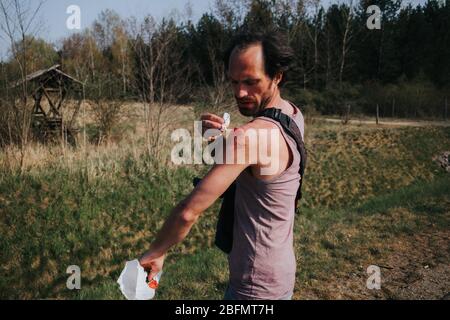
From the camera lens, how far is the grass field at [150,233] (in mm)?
5078

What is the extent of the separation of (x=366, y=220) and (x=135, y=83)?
A: 785 cm

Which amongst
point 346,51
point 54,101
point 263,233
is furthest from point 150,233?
point 346,51

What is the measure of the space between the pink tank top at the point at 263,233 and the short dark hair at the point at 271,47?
0.28 m

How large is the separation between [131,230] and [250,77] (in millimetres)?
6989

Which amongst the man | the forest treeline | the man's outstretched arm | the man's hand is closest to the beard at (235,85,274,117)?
the man

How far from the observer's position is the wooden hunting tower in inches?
419

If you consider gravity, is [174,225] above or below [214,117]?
below

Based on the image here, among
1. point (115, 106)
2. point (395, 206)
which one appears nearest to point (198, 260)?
point (395, 206)

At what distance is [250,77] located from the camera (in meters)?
1.64

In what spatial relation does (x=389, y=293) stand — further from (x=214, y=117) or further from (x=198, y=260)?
(x=214, y=117)

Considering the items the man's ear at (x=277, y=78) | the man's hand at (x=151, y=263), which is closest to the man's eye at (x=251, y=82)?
the man's ear at (x=277, y=78)

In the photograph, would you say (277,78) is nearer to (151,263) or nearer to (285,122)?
(285,122)

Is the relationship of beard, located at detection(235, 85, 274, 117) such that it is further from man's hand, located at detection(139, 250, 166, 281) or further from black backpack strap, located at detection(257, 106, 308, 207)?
man's hand, located at detection(139, 250, 166, 281)
